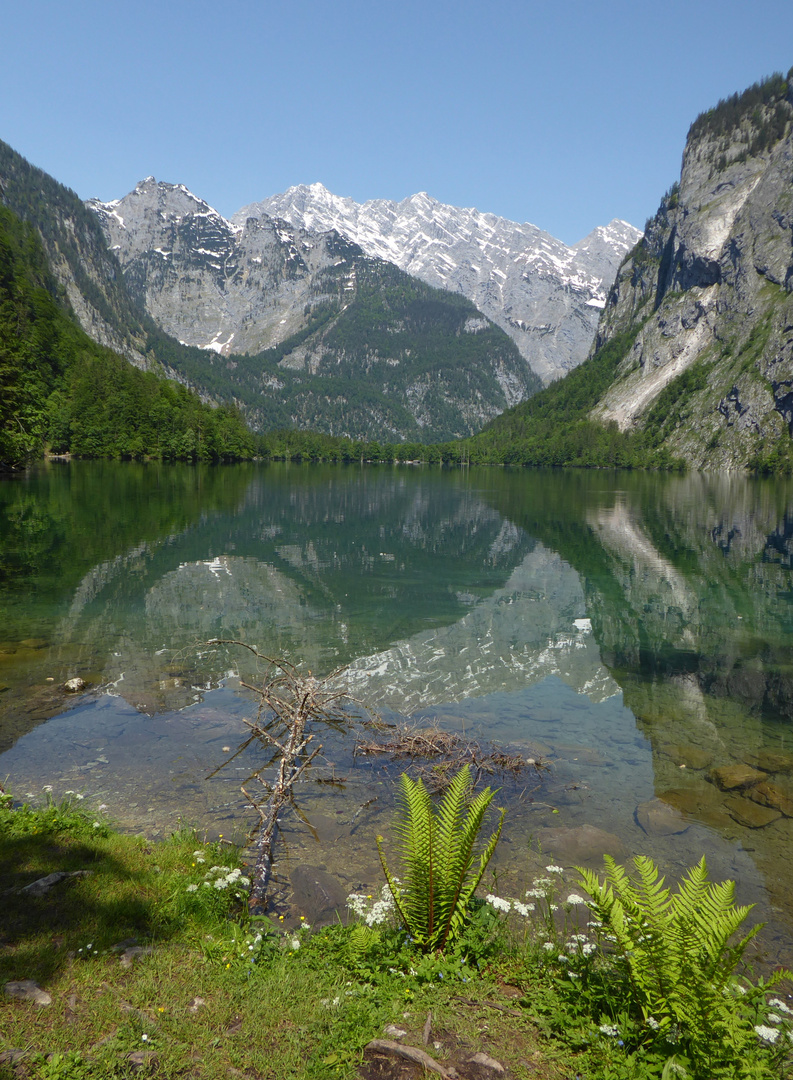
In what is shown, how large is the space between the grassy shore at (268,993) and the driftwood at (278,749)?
719 millimetres

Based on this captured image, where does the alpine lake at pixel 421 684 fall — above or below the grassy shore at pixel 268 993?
below

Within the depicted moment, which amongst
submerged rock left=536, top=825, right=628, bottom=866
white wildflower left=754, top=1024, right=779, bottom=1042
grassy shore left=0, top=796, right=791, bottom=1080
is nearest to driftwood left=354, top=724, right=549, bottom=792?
submerged rock left=536, top=825, right=628, bottom=866

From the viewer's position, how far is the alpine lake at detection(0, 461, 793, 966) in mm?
10758

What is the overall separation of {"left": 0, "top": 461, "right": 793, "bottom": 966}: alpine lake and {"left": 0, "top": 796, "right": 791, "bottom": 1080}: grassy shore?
5.20 feet

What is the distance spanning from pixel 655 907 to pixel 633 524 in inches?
2270

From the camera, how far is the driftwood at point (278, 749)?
27.9 feet

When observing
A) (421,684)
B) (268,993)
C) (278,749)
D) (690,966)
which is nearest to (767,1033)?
(690,966)

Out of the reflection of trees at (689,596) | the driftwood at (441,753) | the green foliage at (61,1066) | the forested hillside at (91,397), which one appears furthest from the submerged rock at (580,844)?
the forested hillside at (91,397)

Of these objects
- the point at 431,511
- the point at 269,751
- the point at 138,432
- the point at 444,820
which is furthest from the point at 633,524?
the point at 138,432

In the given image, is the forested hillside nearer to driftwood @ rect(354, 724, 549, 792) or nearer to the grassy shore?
driftwood @ rect(354, 724, 549, 792)

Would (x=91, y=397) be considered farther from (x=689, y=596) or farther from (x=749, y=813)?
(x=749, y=813)

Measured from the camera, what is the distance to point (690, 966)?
5246mm

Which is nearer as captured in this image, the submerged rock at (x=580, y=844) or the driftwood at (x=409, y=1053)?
the driftwood at (x=409, y=1053)

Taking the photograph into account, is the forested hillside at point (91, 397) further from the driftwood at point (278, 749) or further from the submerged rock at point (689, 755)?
the submerged rock at point (689, 755)
